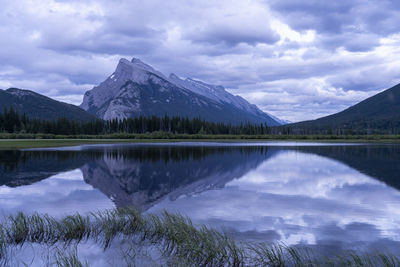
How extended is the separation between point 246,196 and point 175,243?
12543mm

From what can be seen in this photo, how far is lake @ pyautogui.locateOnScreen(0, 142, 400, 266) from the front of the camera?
16531 mm

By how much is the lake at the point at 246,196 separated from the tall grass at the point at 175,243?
1383 mm

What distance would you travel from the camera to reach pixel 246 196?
1002 inches

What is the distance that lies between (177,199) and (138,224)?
26.9 ft

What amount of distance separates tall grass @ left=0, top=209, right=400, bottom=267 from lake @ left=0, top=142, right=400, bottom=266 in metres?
1.38

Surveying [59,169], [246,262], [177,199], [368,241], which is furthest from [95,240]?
[59,169]

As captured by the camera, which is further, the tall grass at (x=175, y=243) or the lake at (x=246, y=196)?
the lake at (x=246, y=196)

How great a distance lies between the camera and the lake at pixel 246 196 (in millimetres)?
16531

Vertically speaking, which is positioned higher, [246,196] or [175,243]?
[175,243]

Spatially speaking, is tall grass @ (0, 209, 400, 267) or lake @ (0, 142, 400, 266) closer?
tall grass @ (0, 209, 400, 267)

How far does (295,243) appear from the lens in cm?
1458

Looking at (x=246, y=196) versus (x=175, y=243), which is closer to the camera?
(x=175, y=243)

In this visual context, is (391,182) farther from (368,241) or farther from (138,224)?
(138,224)

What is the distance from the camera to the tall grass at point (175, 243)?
39.1 ft
